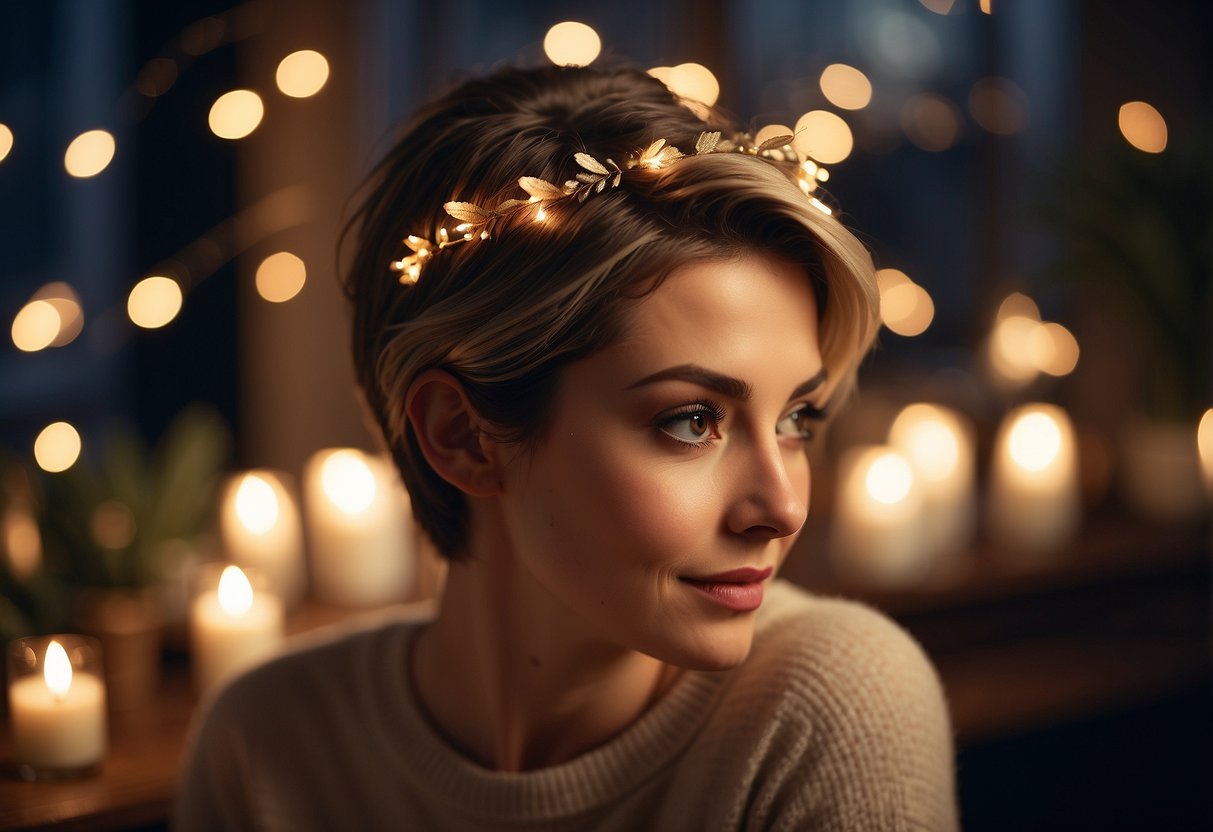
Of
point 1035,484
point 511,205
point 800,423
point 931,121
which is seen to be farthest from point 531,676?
point 931,121

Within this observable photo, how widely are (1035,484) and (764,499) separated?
5.08 feet

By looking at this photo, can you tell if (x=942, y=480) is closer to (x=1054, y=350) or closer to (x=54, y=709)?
(x=1054, y=350)

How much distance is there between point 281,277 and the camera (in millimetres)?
2438

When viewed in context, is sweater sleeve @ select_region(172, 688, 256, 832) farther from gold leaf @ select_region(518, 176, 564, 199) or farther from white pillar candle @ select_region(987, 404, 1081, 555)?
white pillar candle @ select_region(987, 404, 1081, 555)

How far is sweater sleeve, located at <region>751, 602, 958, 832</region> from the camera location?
100cm

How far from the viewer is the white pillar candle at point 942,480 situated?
7.59 feet

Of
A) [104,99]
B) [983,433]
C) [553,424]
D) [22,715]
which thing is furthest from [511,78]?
[104,99]

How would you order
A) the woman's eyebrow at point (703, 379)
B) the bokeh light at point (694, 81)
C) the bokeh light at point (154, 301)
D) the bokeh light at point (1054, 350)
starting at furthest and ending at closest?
1. the bokeh light at point (1054, 350)
2. the bokeh light at point (694, 81)
3. the bokeh light at point (154, 301)
4. the woman's eyebrow at point (703, 379)

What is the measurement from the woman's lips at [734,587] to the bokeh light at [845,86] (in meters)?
2.11

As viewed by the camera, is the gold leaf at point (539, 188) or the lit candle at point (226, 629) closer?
the gold leaf at point (539, 188)

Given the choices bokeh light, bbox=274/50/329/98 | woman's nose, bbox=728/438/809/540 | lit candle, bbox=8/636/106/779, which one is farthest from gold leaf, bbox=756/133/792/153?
bokeh light, bbox=274/50/329/98

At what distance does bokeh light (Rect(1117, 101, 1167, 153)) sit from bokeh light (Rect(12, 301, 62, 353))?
2.20m

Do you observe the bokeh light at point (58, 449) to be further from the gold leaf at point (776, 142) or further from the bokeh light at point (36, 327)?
the gold leaf at point (776, 142)

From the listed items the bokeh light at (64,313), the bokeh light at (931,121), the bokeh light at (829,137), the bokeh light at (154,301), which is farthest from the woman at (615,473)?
the bokeh light at (931,121)
